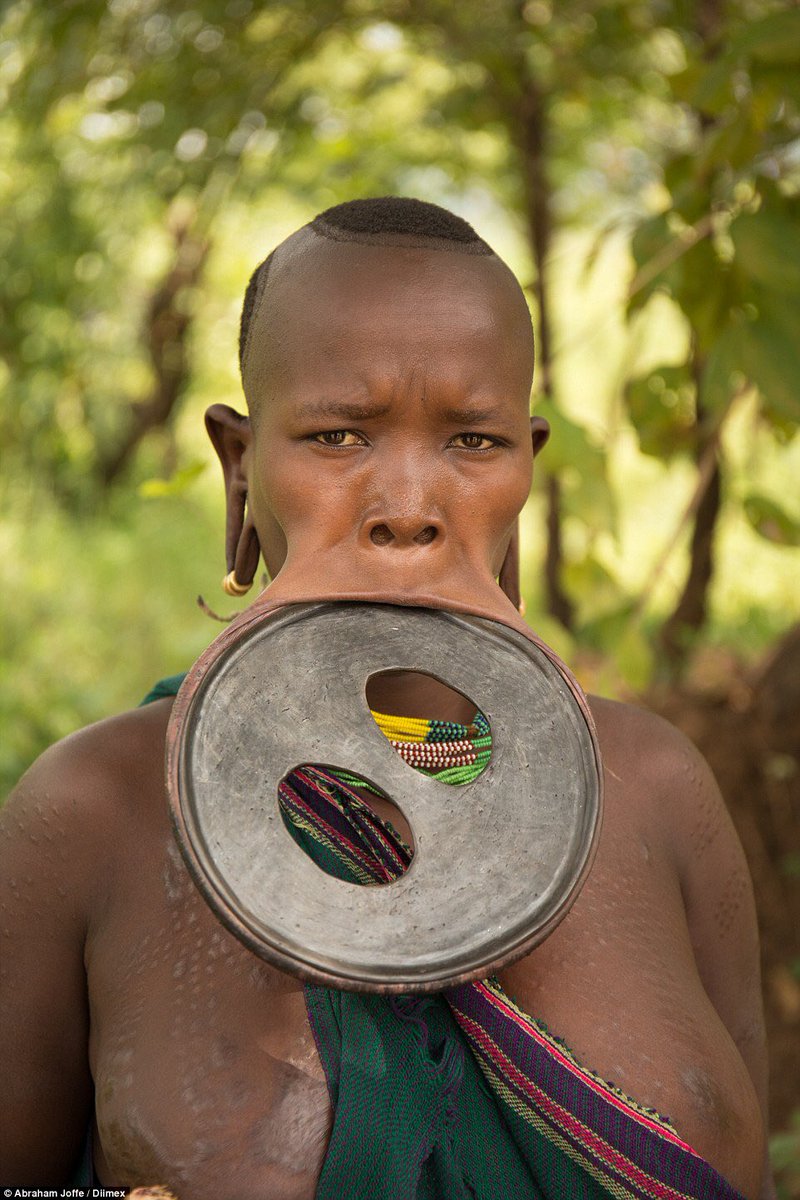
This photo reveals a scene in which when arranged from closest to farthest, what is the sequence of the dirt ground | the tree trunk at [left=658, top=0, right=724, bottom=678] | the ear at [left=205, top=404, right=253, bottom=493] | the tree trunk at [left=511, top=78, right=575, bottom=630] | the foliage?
the ear at [left=205, top=404, right=253, bottom=493], the foliage, the dirt ground, the tree trunk at [left=658, top=0, right=724, bottom=678], the tree trunk at [left=511, top=78, right=575, bottom=630]

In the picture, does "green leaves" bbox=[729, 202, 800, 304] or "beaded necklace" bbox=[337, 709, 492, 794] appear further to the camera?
"green leaves" bbox=[729, 202, 800, 304]

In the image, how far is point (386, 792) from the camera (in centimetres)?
132

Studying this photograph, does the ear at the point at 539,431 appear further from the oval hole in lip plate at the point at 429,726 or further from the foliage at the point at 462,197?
the foliage at the point at 462,197

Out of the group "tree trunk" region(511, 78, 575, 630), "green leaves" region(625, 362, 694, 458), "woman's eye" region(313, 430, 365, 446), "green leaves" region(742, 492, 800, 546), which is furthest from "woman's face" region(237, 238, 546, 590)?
"tree trunk" region(511, 78, 575, 630)

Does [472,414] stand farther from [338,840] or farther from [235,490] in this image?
[338,840]

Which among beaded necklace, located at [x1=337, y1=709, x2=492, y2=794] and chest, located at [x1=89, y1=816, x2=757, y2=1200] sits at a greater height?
beaded necklace, located at [x1=337, y1=709, x2=492, y2=794]

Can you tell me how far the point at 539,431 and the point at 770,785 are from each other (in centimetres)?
341

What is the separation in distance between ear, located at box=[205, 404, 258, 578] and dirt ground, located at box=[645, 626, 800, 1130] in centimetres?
306

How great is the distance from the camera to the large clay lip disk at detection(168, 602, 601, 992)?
1.21 m

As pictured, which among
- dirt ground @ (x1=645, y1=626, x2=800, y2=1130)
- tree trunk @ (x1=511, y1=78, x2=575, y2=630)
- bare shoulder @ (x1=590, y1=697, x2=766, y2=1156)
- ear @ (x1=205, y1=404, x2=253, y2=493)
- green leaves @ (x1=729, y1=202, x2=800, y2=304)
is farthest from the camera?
tree trunk @ (x1=511, y1=78, x2=575, y2=630)

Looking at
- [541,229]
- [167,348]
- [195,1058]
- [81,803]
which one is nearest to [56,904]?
[81,803]

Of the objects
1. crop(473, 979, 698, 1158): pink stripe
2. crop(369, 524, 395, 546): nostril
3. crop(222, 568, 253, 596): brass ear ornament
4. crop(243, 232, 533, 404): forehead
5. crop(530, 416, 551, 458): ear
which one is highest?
crop(243, 232, 533, 404): forehead

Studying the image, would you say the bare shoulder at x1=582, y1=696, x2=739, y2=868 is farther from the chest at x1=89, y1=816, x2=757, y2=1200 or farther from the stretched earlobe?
the stretched earlobe

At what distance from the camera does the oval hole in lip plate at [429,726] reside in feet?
4.71
